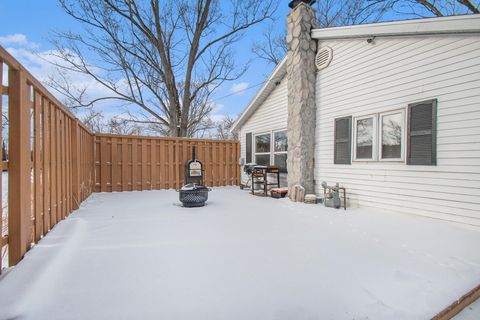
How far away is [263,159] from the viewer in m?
8.20

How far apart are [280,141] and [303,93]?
1.88 m

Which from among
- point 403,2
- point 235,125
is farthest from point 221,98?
point 403,2

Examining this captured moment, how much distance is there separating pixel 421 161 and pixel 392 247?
1995 mm

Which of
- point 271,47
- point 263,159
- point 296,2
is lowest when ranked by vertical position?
point 263,159

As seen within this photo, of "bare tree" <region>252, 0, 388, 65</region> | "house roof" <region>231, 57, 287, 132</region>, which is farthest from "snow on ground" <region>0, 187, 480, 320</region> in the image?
"bare tree" <region>252, 0, 388, 65</region>

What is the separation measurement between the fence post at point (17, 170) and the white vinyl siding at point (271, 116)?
594 centimetres

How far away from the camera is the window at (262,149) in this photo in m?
7.96

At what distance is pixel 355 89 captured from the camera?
16.7ft

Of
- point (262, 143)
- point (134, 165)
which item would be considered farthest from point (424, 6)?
point (134, 165)

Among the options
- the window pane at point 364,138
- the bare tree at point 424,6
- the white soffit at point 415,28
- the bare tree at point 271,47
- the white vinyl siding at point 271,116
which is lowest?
the window pane at point 364,138

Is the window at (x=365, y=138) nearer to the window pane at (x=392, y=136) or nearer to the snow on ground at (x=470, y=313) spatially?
the window pane at (x=392, y=136)

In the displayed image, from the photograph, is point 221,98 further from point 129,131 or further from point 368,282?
point 368,282

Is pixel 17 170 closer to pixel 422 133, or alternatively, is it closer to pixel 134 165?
pixel 422 133

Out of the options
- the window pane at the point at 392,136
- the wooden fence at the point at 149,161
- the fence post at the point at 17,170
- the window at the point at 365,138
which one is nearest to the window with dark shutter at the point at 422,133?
the window pane at the point at 392,136
